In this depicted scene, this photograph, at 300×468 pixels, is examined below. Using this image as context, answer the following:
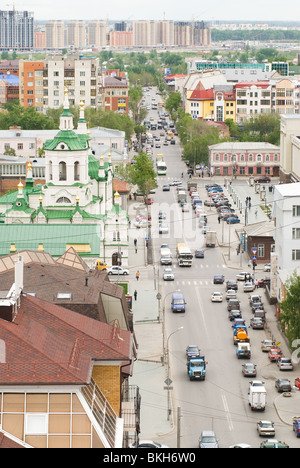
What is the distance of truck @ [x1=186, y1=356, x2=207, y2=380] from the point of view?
149 ft

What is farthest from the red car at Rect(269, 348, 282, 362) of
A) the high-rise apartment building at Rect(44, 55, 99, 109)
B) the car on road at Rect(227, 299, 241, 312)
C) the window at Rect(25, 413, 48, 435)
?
the high-rise apartment building at Rect(44, 55, 99, 109)

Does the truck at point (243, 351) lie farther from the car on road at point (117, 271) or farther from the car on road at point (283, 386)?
the car on road at point (117, 271)

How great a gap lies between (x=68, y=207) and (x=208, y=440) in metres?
36.3

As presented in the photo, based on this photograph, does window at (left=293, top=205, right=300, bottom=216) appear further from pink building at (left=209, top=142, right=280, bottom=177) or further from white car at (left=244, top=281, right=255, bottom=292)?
pink building at (left=209, top=142, right=280, bottom=177)

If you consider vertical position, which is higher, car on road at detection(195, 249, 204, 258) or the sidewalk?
the sidewalk

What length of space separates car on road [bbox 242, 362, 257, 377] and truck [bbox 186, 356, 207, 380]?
1.57m

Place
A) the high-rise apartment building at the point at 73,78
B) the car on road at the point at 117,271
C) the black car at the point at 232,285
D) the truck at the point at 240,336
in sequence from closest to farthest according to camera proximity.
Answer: the truck at the point at 240,336, the black car at the point at 232,285, the car on road at the point at 117,271, the high-rise apartment building at the point at 73,78

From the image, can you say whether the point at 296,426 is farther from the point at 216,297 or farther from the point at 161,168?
the point at 161,168

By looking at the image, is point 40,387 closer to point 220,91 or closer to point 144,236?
point 144,236

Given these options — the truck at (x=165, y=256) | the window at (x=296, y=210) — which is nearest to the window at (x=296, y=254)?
the window at (x=296, y=210)

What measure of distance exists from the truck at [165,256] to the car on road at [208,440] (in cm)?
3662

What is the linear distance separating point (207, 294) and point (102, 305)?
30.7m

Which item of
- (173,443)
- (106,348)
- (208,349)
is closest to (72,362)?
(106,348)

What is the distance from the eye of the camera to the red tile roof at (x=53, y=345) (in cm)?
1872
